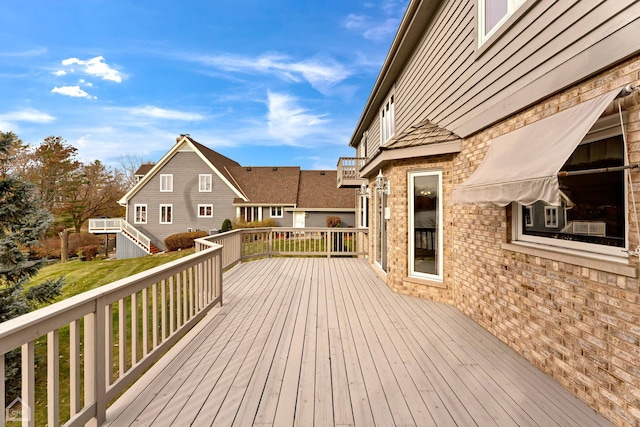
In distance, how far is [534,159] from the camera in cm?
243

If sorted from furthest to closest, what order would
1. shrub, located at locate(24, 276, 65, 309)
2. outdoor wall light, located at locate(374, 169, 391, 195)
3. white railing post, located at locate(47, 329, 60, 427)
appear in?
outdoor wall light, located at locate(374, 169, 391, 195) < shrub, located at locate(24, 276, 65, 309) < white railing post, located at locate(47, 329, 60, 427)

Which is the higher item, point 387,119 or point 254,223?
point 387,119

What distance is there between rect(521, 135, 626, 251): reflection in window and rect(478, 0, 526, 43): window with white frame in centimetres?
205

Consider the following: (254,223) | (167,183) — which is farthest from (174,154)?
(254,223)

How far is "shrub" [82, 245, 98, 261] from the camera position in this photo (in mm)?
22141

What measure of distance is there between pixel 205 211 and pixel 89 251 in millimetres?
9742

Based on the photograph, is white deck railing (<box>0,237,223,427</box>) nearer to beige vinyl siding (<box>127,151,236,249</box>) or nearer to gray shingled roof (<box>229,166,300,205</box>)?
gray shingled roof (<box>229,166,300,205</box>)

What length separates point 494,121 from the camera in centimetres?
365

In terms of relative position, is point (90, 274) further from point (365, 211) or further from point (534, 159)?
point (534, 159)

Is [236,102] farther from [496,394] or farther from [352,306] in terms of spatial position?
[496,394]

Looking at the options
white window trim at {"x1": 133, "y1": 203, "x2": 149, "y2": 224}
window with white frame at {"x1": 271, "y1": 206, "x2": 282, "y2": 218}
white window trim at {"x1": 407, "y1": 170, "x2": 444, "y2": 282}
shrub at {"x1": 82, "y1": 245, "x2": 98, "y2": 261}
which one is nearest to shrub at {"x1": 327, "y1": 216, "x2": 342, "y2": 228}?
window with white frame at {"x1": 271, "y1": 206, "x2": 282, "y2": 218}

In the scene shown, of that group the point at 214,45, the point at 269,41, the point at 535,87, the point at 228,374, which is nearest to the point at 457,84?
the point at 535,87

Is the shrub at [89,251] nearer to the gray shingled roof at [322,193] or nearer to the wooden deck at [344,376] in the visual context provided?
the gray shingled roof at [322,193]

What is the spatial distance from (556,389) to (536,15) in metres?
3.75
